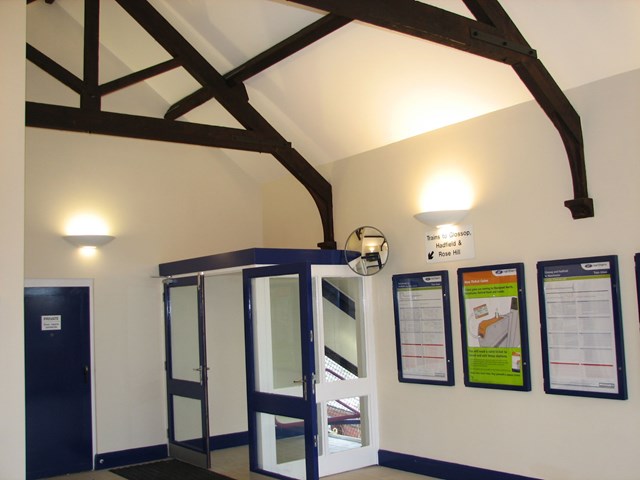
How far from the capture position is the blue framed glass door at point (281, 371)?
5727 mm

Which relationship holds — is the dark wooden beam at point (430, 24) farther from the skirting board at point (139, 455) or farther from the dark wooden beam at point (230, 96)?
the skirting board at point (139, 455)

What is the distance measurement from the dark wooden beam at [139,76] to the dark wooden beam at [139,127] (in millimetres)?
316

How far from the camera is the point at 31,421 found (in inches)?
264

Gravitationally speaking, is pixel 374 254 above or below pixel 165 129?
below

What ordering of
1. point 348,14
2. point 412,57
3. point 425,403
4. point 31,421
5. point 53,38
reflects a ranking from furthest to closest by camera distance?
point 53,38 → point 31,421 → point 425,403 → point 412,57 → point 348,14

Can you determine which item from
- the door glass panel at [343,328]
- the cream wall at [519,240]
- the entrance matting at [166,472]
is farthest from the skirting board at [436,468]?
the entrance matting at [166,472]

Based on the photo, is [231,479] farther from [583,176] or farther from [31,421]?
[583,176]

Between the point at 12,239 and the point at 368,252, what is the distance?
3682 mm

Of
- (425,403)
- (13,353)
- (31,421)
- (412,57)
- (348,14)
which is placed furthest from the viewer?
(31,421)

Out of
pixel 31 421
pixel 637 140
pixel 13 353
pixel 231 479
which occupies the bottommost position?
pixel 231 479

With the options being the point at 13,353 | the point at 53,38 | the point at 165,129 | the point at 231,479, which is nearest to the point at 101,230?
the point at 165,129

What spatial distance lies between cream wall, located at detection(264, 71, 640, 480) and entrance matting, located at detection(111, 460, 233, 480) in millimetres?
1737

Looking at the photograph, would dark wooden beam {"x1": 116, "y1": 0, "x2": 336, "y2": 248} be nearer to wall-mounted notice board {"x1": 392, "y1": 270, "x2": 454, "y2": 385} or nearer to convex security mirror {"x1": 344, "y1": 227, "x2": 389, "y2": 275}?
convex security mirror {"x1": 344, "y1": 227, "x2": 389, "y2": 275}

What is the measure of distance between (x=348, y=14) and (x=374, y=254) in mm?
3147
